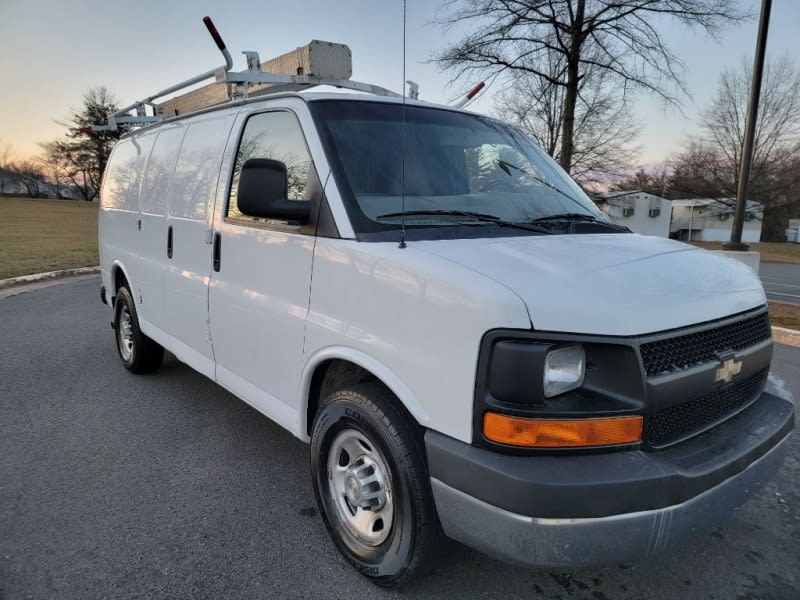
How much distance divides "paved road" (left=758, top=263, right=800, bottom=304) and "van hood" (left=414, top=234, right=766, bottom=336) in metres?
12.4

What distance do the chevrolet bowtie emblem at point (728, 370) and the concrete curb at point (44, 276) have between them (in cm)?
1178

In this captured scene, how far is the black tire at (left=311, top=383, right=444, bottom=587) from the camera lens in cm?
209

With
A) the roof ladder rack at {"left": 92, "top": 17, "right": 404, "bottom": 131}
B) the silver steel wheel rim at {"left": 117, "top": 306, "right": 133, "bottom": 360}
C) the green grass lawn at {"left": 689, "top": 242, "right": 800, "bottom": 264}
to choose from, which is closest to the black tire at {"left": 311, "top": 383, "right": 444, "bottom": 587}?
the roof ladder rack at {"left": 92, "top": 17, "right": 404, "bottom": 131}

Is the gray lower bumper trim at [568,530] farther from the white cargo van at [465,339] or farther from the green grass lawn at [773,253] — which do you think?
the green grass lawn at [773,253]

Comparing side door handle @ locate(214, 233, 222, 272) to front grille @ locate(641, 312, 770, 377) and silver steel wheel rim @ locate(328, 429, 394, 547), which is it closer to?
silver steel wheel rim @ locate(328, 429, 394, 547)

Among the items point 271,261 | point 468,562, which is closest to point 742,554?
point 468,562

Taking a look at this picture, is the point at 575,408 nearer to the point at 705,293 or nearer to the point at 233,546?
the point at 705,293

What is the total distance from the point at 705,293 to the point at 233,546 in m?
2.43

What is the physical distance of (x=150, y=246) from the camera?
4.38 meters

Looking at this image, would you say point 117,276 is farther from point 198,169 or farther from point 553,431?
point 553,431

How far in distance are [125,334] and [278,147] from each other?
3.33 meters

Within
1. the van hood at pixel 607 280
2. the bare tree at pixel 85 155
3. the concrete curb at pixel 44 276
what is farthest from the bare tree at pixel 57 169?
the van hood at pixel 607 280

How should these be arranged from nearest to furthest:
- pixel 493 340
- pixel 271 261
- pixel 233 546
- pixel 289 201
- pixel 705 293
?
1. pixel 493 340
2. pixel 705 293
3. pixel 289 201
4. pixel 233 546
5. pixel 271 261

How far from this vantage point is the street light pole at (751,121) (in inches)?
325
